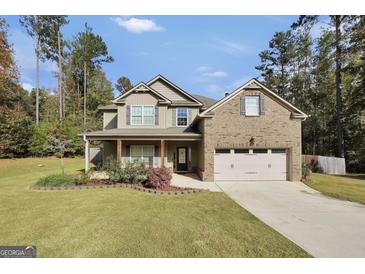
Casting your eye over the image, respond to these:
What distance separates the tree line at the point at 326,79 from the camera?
22.1 metres

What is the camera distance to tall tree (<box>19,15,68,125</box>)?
1168 inches

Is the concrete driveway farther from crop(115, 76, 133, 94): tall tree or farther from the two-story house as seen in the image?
crop(115, 76, 133, 94): tall tree

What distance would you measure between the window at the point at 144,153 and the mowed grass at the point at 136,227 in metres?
7.10

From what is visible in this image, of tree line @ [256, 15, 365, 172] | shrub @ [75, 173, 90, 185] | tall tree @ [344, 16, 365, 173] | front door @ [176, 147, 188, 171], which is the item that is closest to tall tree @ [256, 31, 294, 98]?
tree line @ [256, 15, 365, 172]

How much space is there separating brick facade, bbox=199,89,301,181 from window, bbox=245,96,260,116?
296 mm

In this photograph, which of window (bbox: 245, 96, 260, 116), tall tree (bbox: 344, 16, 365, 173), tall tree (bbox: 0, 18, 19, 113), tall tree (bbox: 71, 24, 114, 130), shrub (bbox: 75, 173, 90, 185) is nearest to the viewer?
shrub (bbox: 75, 173, 90, 185)

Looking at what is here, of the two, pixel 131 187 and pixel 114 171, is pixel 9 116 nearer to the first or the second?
pixel 114 171

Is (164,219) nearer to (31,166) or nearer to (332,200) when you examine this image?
(332,200)

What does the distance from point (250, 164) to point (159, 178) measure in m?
6.38

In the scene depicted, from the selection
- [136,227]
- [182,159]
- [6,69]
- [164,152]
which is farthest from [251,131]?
[6,69]

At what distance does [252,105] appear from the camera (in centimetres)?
1409

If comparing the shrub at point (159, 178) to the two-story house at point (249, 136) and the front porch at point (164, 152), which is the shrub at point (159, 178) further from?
the front porch at point (164, 152)

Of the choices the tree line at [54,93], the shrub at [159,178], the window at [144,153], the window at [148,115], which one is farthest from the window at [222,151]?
the tree line at [54,93]
